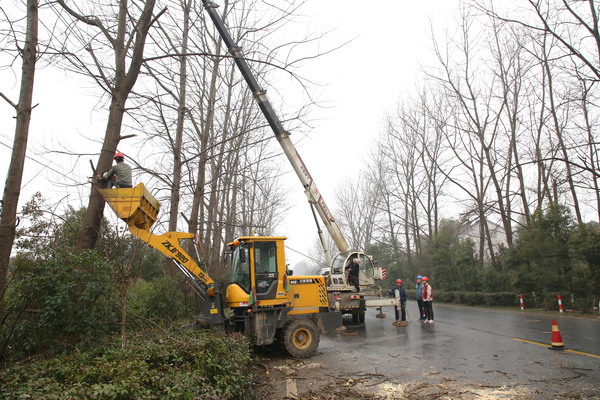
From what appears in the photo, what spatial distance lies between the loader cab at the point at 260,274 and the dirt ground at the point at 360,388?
1686mm

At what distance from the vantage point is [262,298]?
9.82 meters

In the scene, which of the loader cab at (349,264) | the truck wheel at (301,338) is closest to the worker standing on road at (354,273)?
the loader cab at (349,264)

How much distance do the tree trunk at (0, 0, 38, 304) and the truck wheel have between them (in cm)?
582

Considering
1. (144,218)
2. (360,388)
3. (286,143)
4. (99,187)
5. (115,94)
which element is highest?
(286,143)

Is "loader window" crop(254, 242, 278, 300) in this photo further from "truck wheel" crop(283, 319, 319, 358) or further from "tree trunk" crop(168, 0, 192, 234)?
"tree trunk" crop(168, 0, 192, 234)

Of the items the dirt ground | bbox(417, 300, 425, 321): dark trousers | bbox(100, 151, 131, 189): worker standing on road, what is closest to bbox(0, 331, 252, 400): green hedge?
the dirt ground

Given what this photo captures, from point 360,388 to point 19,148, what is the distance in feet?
21.1

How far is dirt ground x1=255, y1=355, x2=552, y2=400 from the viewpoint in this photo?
6559mm

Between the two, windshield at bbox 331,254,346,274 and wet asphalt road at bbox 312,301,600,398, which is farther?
windshield at bbox 331,254,346,274

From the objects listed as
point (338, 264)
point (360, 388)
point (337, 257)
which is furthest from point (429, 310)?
point (360, 388)

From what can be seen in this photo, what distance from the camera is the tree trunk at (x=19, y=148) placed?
605cm

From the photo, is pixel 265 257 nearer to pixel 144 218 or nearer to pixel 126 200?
pixel 144 218

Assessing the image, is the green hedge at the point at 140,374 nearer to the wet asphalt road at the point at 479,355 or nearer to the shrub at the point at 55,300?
the shrub at the point at 55,300

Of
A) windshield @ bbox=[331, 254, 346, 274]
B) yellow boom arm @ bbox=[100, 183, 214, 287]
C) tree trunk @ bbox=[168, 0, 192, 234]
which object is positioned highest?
tree trunk @ bbox=[168, 0, 192, 234]
